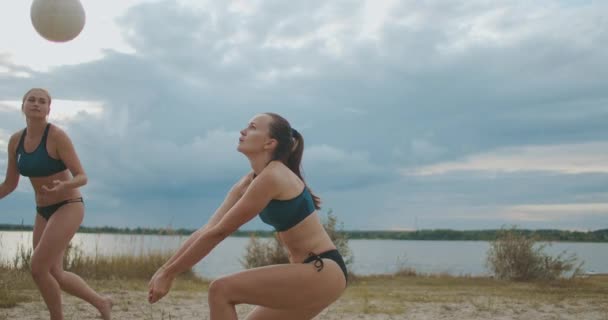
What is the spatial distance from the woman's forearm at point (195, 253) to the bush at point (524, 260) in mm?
11349

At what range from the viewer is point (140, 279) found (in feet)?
38.6

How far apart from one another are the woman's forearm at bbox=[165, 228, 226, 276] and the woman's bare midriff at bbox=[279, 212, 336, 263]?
41 cm

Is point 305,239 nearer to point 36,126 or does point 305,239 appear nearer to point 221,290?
point 221,290

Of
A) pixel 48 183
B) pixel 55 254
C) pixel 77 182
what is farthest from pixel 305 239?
pixel 48 183

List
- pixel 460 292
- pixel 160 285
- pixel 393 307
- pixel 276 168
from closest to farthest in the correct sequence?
1. pixel 160 285
2. pixel 276 168
3. pixel 393 307
4. pixel 460 292

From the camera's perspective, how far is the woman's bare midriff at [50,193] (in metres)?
5.11

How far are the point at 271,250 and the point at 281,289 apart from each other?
10.1 meters

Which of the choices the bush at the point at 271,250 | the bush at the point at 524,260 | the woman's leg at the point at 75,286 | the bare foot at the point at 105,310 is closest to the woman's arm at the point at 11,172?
the woman's leg at the point at 75,286

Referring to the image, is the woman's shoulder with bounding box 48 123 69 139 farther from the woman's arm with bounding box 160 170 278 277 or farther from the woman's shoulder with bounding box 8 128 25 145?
the woman's arm with bounding box 160 170 278 277

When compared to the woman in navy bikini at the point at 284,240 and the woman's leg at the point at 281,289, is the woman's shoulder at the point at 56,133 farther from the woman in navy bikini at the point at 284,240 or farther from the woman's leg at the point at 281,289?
the woman's leg at the point at 281,289

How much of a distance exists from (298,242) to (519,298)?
7.42 metres

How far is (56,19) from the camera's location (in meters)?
5.82

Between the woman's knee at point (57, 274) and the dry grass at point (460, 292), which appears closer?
the woman's knee at point (57, 274)

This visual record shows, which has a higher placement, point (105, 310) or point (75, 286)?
point (75, 286)
